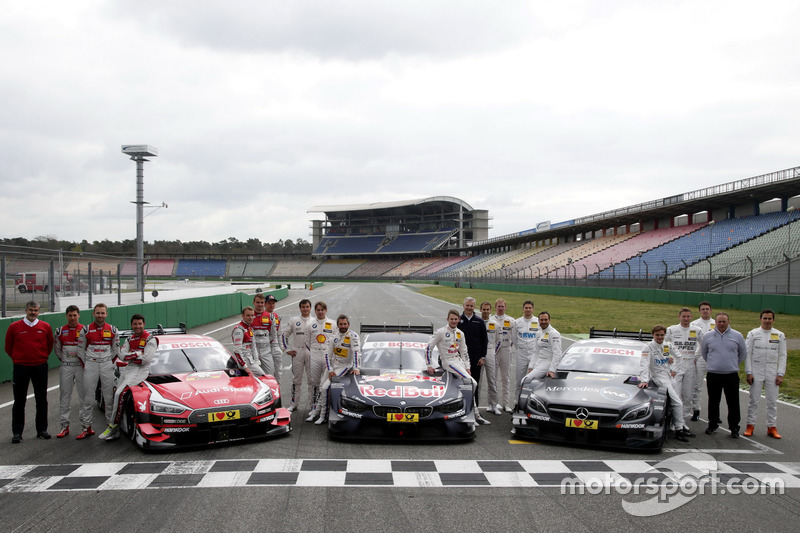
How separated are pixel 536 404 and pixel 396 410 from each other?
1.69 m

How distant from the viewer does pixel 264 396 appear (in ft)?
22.5

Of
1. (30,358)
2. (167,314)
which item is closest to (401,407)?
(30,358)

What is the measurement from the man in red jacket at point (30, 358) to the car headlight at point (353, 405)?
3604 mm

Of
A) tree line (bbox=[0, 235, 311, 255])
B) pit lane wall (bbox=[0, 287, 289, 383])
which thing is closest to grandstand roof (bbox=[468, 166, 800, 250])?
pit lane wall (bbox=[0, 287, 289, 383])

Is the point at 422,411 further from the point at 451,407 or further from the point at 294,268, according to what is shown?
the point at 294,268

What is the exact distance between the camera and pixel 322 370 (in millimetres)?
8109

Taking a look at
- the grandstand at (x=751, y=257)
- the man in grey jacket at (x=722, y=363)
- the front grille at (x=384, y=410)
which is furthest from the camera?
the grandstand at (x=751, y=257)

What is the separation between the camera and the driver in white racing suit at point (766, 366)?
7219mm

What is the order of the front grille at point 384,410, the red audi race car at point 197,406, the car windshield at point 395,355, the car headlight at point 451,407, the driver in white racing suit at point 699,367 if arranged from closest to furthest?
the red audi race car at point 197,406, the front grille at point 384,410, the car headlight at point 451,407, the car windshield at point 395,355, the driver in white racing suit at point 699,367

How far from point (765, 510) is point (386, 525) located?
10.4 feet

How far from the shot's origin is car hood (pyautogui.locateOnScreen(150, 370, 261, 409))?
21.2 ft

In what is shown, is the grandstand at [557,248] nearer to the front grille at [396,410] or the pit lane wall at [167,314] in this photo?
the pit lane wall at [167,314]

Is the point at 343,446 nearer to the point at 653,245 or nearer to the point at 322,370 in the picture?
the point at 322,370

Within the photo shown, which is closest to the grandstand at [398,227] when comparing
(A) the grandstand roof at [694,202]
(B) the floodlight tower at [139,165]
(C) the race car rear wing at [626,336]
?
(A) the grandstand roof at [694,202]
